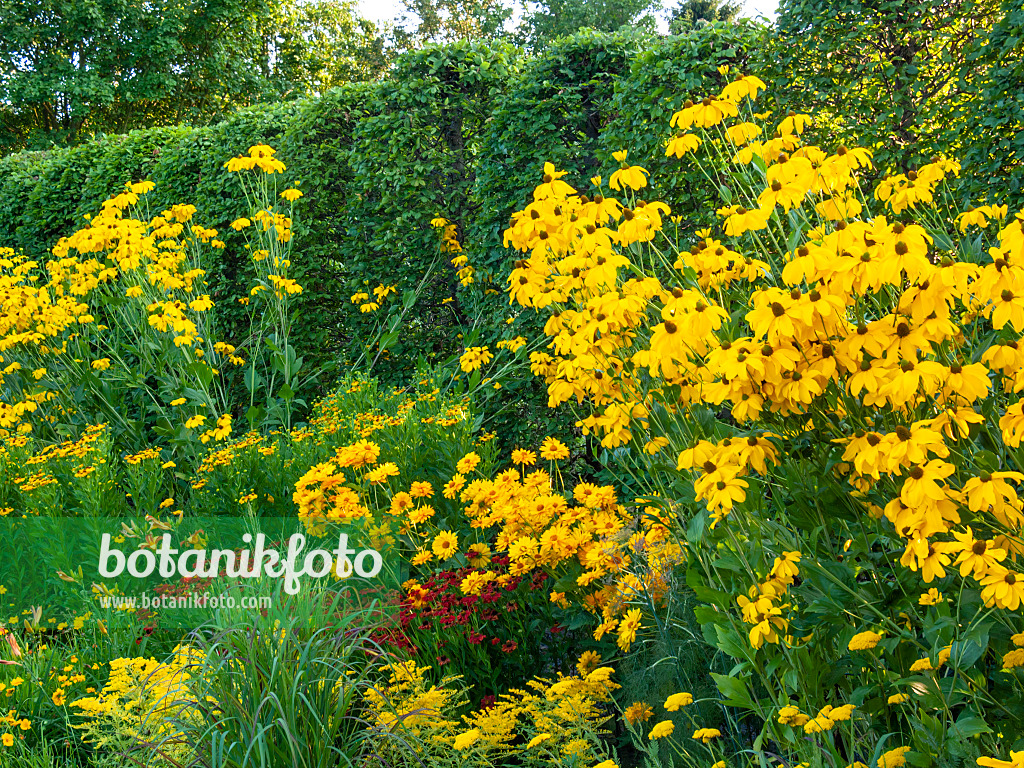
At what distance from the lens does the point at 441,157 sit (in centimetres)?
525

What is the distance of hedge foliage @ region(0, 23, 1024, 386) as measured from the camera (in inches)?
162

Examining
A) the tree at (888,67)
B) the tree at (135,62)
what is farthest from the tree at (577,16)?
the tree at (888,67)

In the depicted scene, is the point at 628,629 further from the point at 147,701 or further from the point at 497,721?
the point at 147,701

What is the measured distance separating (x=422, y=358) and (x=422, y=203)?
1076 millimetres

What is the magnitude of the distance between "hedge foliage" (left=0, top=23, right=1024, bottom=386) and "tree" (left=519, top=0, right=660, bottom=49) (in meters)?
17.9

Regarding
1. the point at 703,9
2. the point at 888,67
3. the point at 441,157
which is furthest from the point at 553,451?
the point at 703,9

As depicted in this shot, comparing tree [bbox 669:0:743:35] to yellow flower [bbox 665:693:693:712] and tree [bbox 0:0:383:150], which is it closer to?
tree [bbox 0:0:383:150]

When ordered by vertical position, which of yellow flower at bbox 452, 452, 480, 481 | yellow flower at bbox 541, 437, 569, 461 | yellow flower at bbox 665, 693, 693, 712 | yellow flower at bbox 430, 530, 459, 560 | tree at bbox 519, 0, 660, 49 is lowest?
yellow flower at bbox 665, 693, 693, 712

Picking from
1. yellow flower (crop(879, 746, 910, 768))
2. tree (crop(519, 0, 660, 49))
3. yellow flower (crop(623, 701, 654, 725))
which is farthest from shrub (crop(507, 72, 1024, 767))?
tree (crop(519, 0, 660, 49))

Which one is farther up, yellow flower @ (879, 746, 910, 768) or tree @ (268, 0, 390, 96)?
tree @ (268, 0, 390, 96)

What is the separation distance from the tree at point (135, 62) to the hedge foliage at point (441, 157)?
9669mm

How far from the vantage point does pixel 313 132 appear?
18.8ft

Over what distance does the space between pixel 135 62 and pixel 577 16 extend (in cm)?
1214

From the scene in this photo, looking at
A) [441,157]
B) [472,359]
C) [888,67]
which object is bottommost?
[472,359]
